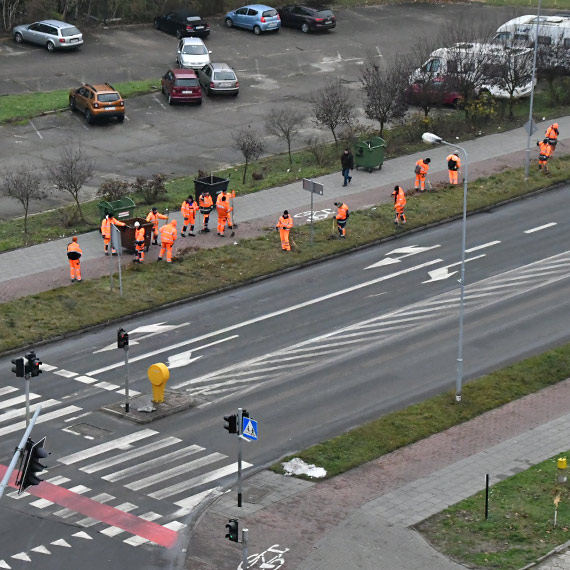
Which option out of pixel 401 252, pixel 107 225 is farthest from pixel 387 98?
pixel 107 225

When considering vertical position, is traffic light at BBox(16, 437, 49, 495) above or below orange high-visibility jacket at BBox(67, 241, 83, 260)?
above

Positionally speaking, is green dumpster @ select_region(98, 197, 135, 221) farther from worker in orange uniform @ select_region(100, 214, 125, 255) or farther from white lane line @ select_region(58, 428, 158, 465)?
white lane line @ select_region(58, 428, 158, 465)

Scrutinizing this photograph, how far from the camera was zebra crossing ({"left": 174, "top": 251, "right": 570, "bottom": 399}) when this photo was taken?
33750 millimetres

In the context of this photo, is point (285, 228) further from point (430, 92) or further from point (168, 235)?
point (430, 92)

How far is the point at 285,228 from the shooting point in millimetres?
Answer: 41719

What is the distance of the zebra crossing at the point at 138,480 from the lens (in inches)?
1075

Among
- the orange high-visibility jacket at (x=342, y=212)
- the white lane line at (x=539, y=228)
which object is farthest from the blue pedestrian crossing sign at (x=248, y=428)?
the white lane line at (x=539, y=228)

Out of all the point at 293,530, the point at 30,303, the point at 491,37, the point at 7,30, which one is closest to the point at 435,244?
the point at 30,303

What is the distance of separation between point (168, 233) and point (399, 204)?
7.70 meters

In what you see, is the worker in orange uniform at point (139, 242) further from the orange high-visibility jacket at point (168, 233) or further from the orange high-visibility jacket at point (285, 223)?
the orange high-visibility jacket at point (285, 223)

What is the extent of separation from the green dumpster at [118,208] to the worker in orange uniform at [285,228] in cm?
481

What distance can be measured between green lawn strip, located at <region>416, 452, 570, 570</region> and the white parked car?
120 ft

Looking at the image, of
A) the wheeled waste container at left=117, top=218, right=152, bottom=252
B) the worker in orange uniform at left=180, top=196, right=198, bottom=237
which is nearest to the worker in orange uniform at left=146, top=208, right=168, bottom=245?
the wheeled waste container at left=117, top=218, right=152, bottom=252

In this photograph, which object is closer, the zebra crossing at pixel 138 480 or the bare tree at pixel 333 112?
the zebra crossing at pixel 138 480
